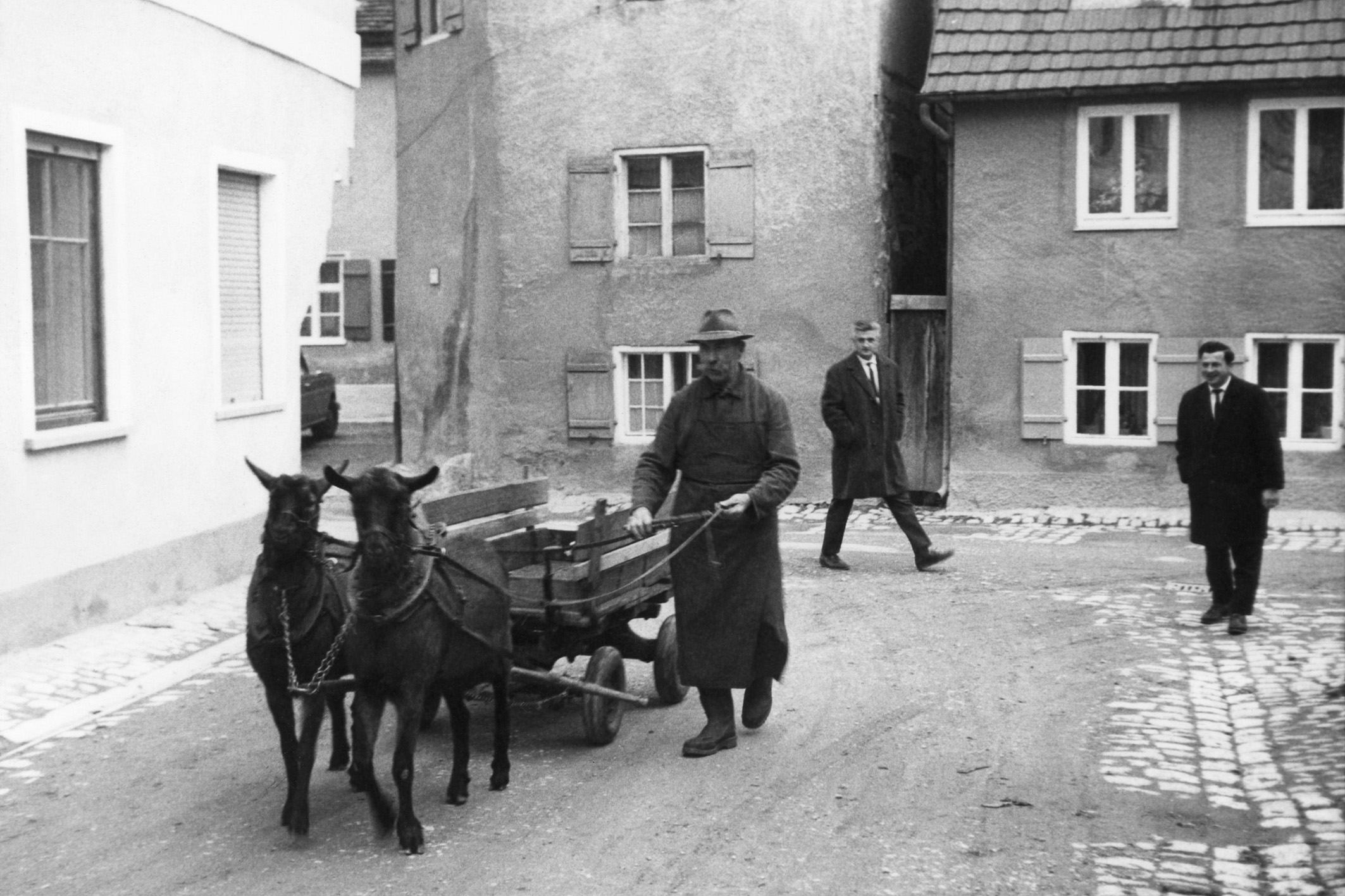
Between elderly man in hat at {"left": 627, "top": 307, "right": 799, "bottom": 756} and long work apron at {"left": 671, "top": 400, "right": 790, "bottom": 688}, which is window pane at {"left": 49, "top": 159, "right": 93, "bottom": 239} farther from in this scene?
long work apron at {"left": 671, "top": 400, "right": 790, "bottom": 688}

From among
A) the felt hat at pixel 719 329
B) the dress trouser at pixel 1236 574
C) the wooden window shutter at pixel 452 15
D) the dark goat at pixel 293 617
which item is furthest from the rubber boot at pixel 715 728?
the wooden window shutter at pixel 452 15

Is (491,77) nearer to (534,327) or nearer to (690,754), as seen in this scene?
(534,327)

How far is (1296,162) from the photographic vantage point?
1825 cm

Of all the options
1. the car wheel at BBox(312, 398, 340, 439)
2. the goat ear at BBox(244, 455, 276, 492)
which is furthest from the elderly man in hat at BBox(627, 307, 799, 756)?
the car wheel at BBox(312, 398, 340, 439)

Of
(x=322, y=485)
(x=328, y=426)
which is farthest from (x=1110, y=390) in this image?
(x=328, y=426)

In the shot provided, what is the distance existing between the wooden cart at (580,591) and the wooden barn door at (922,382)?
10894mm

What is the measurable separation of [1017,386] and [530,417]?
228 inches

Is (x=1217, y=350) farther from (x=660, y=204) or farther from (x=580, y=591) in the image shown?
(x=660, y=204)

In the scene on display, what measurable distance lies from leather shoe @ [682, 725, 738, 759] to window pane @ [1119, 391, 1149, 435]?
11.4m

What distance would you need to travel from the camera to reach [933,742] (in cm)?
857

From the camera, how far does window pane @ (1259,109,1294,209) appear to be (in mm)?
18297

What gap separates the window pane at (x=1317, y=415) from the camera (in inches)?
715

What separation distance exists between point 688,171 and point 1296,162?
6.72 meters

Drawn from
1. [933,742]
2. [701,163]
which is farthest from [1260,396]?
[701,163]
